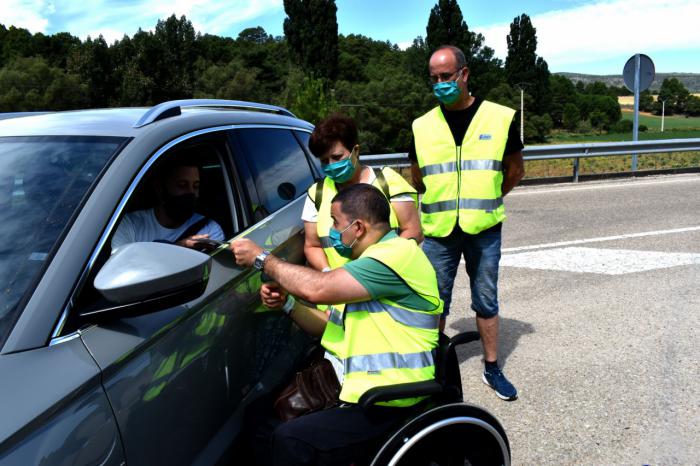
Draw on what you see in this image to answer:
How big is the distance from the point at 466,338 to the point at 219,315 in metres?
1.17

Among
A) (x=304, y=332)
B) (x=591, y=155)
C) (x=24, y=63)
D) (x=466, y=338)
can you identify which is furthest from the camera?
(x=24, y=63)

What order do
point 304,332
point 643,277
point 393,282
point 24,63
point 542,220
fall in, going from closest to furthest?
point 393,282, point 304,332, point 643,277, point 542,220, point 24,63

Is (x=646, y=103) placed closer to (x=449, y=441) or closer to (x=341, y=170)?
(x=341, y=170)

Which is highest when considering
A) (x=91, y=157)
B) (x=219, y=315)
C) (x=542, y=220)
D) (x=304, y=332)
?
(x=91, y=157)

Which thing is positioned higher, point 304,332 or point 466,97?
point 466,97

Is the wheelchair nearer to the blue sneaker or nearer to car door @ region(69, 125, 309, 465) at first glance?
car door @ region(69, 125, 309, 465)

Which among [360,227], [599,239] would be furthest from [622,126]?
[360,227]

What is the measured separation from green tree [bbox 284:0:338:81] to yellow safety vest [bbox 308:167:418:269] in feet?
249

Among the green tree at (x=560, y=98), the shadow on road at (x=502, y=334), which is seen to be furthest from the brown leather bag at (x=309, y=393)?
the green tree at (x=560, y=98)

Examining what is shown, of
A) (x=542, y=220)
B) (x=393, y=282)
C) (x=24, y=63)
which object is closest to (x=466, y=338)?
(x=393, y=282)

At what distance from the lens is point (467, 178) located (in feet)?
12.1

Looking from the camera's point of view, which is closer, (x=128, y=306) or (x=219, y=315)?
(x=128, y=306)

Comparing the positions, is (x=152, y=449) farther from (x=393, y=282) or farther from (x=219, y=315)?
(x=393, y=282)

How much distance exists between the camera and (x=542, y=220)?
909 cm
